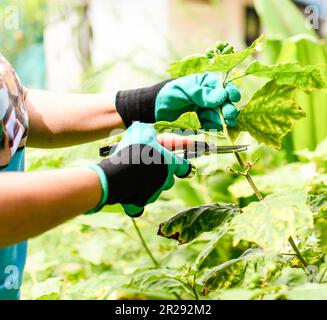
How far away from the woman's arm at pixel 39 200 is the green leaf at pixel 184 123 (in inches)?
7.0

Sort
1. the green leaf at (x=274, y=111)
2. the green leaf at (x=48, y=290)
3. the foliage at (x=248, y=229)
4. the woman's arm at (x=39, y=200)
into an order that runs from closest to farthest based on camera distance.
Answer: the woman's arm at (x=39, y=200) < the foliage at (x=248, y=229) < the green leaf at (x=274, y=111) < the green leaf at (x=48, y=290)

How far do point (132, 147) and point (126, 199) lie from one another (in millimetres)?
72

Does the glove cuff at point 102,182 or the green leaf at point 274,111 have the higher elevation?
the green leaf at point 274,111

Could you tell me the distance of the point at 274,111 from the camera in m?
1.08

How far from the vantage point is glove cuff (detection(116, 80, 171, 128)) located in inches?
50.0

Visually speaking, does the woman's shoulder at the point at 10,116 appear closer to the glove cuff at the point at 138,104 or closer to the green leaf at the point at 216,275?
the glove cuff at the point at 138,104

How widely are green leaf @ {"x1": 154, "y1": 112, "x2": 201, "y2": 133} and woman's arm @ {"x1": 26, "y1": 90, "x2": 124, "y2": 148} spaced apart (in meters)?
0.28

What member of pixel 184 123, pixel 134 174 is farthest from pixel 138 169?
pixel 184 123

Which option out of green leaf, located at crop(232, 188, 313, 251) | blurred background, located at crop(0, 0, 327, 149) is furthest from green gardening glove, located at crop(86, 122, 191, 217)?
blurred background, located at crop(0, 0, 327, 149)

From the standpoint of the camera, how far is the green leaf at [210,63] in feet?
3.31

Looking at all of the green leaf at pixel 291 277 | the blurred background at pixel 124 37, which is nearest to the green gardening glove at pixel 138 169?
the green leaf at pixel 291 277

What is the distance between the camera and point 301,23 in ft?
8.39

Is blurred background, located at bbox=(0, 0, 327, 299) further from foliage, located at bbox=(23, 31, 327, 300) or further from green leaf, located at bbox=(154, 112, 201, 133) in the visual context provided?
green leaf, located at bbox=(154, 112, 201, 133)
